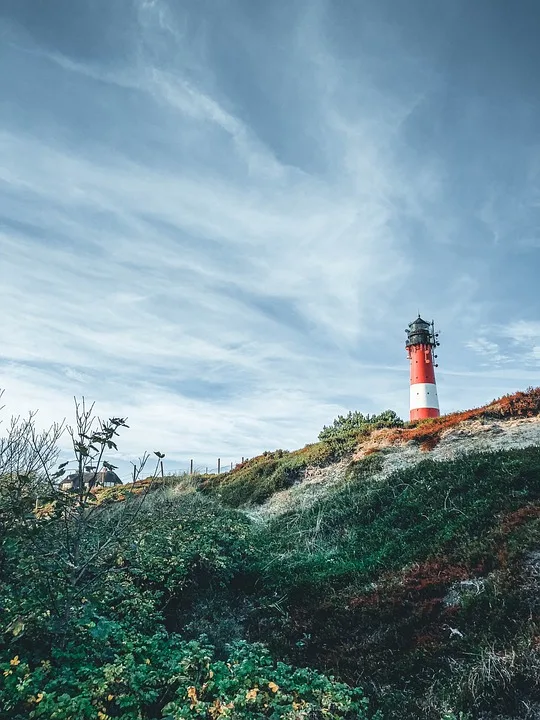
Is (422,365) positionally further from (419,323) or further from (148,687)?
(148,687)

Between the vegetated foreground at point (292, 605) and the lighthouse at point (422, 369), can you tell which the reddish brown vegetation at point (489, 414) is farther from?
the lighthouse at point (422, 369)

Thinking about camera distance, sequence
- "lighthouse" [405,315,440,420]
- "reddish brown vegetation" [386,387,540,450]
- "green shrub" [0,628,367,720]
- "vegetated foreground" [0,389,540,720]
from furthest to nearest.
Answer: "lighthouse" [405,315,440,420] → "reddish brown vegetation" [386,387,540,450] → "vegetated foreground" [0,389,540,720] → "green shrub" [0,628,367,720]

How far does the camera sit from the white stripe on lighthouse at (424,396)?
38.9m

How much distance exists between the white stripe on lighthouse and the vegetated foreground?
26.1 m

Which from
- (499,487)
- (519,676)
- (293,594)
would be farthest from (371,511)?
(519,676)

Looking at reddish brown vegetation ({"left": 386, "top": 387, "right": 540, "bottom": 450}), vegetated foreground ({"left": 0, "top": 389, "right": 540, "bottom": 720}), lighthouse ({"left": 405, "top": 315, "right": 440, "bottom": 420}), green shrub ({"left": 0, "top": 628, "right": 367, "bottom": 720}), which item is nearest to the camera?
green shrub ({"left": 0, "top": 628, "right": 367, "bottom": 720})

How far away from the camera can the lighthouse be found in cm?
3881

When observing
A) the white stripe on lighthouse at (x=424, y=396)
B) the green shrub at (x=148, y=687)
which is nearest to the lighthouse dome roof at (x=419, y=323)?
the white stripe on lighthouse at (x=424, y=396)

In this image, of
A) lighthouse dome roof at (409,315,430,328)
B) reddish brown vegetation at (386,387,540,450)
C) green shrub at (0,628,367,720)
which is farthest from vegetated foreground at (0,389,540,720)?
lighthouse dome roof at (409,315,430,328)

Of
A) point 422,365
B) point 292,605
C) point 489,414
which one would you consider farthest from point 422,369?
point 292,605

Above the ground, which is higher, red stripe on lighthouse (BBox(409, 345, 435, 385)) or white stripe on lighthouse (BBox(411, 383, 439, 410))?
red stripe on lighthouse (BBox(409, 345, 435, 385))

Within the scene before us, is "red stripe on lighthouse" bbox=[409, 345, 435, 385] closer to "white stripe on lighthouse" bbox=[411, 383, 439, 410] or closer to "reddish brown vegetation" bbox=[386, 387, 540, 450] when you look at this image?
"white stripe on lighthouse" bbox=[411, 383, 439, 410]

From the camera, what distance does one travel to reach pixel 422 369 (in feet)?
134

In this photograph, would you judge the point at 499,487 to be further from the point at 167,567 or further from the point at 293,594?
the point at 167,567
